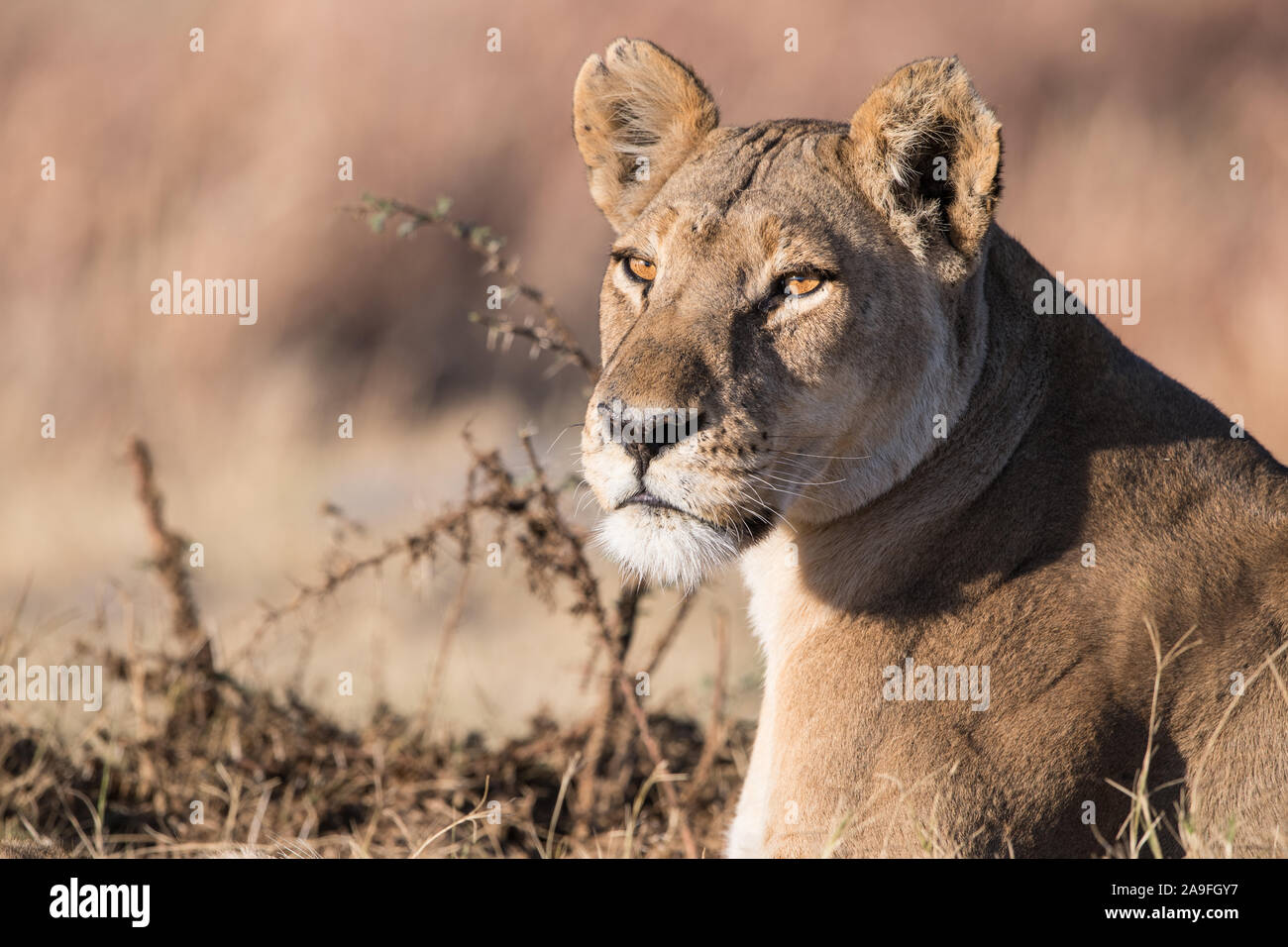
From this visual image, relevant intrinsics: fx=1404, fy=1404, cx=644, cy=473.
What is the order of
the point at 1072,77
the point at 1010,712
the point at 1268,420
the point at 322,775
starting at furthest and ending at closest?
the point at 1072,77 → the point at 1268,420 → the point at 322,775 → the point at 1010,712

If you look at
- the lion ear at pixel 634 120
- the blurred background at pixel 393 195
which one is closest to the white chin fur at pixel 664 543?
the lion ear at pixel 634 120

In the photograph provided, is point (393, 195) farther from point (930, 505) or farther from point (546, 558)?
point (930, 505)

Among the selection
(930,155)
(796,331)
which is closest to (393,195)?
(930,155)

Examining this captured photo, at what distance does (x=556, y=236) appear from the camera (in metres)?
13.9

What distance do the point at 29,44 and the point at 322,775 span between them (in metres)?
10.1

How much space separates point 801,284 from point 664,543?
2.58 ft

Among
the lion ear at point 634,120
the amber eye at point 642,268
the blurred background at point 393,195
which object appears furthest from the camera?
the blurred background at point 393,195

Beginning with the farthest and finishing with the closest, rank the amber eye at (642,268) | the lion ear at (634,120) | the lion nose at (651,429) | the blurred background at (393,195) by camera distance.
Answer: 1. the blurred background at (393,195)
2. the lion ear at (634,120)
3. the amber eye at (642,268)
4. the lion nose at (651,429)

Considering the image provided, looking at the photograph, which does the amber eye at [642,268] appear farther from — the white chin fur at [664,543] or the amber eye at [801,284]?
the white chin fur at [664,543]

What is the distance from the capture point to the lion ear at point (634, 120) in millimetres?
4215

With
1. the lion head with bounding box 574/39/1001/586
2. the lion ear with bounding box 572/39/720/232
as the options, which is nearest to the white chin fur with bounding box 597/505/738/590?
the lion head with bounding box 574/39/1001/586

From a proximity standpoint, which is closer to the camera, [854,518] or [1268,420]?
[854,518]

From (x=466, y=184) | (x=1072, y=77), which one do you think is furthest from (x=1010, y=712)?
(x=466, y=184)

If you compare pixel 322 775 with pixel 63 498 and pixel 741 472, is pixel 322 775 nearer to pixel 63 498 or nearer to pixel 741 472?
pixel 741 472
